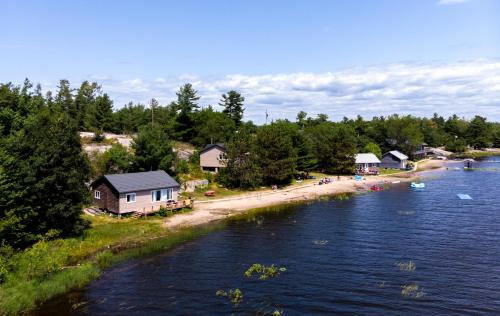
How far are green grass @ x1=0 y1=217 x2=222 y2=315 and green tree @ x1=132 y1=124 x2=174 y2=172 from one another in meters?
15.4

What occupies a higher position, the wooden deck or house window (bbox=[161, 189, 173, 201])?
house window (bbox=[161, 189, 173, 201])

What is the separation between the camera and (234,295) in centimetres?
3222

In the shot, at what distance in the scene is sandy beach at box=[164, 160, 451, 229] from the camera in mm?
57969

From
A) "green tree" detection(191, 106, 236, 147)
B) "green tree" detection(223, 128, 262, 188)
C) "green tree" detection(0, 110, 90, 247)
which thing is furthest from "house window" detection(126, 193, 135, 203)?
"green tree" detection(191, 106, 236, 147)

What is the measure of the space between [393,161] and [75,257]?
106m

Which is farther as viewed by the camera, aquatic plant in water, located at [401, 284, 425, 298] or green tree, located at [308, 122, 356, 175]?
green tree, located at [308, 122, 356, 175]

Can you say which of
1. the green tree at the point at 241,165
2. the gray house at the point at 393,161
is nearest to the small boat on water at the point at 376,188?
the green tree at the point at 241,165

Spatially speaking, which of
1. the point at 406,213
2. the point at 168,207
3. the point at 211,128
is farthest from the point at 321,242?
the point at 211,128

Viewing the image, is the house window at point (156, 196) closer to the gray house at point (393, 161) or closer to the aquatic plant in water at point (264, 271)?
the aquatic plant in water at point (264, 271)

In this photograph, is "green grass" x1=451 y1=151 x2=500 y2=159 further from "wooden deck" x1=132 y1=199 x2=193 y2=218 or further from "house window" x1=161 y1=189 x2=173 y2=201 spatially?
"house window" x1=161 y1=189 x2=173 y2=201

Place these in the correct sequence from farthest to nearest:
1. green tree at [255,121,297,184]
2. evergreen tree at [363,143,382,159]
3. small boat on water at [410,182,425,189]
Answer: evergreen tree at [363,143,382,159] → small boat on water at [410,182,425,189] → green tree at [255,121,297,184]

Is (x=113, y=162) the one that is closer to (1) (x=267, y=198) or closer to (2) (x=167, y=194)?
(2) (x=167, y=194)

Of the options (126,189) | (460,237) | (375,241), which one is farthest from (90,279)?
(460,237)

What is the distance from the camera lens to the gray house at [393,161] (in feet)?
414
